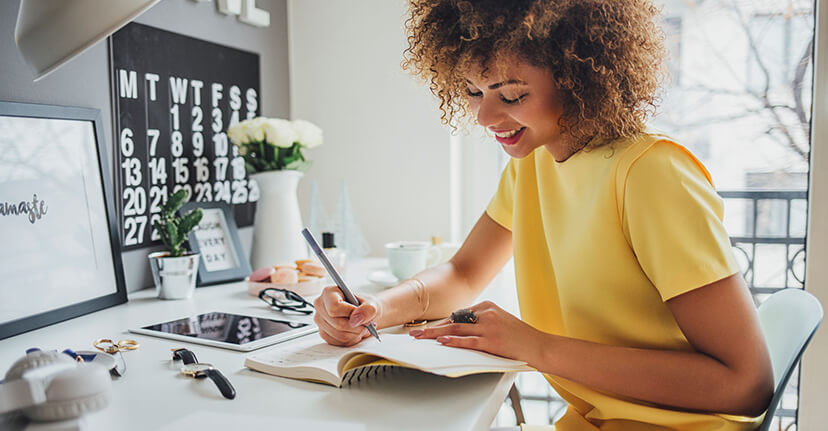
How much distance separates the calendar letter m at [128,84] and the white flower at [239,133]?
9.6 inches

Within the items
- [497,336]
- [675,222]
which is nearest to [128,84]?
[497,336]

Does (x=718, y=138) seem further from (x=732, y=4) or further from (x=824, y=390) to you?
(x=824, y=390)

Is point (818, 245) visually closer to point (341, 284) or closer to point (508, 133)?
point (508, 133)

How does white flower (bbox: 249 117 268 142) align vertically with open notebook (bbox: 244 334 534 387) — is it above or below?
above

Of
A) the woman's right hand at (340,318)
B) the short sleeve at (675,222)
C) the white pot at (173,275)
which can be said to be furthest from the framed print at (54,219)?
the short sleeve at (675,222)

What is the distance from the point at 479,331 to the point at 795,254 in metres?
1.26

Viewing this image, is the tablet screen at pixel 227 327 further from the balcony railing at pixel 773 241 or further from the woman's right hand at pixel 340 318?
the balcony railing at pixel 773 241

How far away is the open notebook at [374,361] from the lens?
81 centimetres

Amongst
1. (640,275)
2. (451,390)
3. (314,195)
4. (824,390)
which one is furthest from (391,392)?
(824,390)

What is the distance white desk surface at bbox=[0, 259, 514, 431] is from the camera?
0.74 m

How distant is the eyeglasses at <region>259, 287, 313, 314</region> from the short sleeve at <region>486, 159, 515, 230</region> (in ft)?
1.33

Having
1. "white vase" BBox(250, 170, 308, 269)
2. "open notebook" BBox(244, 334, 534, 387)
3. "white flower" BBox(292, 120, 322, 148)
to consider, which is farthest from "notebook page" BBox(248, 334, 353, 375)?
"white flower" BBox(292, 120, 322, 148)

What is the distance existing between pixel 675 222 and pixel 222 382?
614 mm

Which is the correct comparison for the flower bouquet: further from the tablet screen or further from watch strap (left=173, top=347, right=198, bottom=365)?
watch strap (left=173, top=347, right=198, bottom=365)
